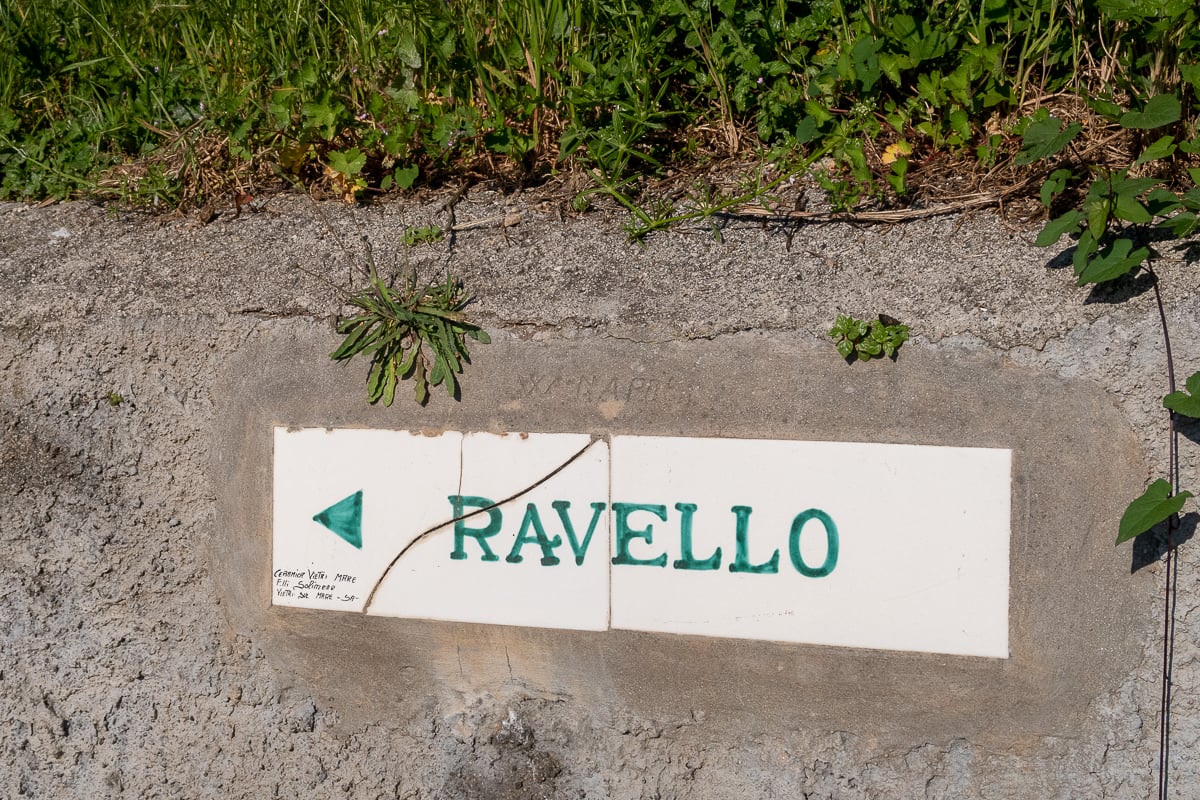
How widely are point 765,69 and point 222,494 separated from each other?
1641 millimetres

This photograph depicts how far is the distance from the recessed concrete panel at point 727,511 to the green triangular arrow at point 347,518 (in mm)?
11

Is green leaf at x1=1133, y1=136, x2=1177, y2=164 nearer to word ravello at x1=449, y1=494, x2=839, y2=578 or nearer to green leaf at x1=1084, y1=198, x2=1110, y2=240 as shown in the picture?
green leaf at x1=1084, y1=198, x2=1110, y2=240

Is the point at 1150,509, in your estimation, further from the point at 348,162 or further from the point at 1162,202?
the point at 348,162

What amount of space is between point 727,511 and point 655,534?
17cm

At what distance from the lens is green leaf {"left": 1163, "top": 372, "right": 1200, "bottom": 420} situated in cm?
167

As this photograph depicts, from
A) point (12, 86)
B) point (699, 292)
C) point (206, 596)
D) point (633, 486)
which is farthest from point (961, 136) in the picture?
point (12, 86)

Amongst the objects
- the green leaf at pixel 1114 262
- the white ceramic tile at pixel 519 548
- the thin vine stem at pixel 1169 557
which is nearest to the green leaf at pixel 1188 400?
the thin vine stem at pixel 1169 557

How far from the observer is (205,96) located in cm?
240

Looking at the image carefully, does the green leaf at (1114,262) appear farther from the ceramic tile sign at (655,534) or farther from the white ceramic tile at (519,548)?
the white ceramic tile at (519,548)

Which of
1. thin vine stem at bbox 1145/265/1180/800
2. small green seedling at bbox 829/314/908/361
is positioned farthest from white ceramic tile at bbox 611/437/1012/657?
thin vine stem at bbox 1145/265/1180/800

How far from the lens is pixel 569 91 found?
2.11 metres

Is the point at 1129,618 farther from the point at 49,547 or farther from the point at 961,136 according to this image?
the point at 49,547

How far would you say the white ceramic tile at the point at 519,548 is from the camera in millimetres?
1998

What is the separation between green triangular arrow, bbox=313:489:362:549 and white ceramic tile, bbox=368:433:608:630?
0.42 ft
